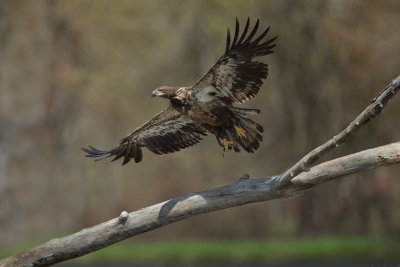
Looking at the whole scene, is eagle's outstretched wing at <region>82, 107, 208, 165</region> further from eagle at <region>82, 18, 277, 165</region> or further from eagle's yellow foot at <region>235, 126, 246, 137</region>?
eagle's yellow foot at <region>235, 126, 246, 137</region>

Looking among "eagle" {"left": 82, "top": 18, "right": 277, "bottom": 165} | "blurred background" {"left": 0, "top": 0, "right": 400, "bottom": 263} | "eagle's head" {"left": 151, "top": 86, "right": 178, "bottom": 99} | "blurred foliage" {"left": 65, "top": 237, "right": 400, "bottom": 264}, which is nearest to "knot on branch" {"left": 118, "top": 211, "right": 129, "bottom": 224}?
"eagle" {"left": 82, "top": 18, "right": 277, "bottom": 165}

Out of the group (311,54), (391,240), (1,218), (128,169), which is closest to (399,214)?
(391,240)

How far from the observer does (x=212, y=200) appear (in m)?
8.66

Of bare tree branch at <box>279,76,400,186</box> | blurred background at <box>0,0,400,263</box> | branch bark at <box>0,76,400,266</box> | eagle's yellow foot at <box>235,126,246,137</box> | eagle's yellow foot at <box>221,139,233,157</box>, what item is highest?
blurred background at <box>0,0,400,263</box>

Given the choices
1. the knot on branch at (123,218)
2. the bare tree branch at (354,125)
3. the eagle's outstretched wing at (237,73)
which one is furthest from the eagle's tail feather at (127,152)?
the bare tree branch at (354,125)

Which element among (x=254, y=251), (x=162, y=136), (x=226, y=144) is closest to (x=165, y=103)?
(x=254, y=251)

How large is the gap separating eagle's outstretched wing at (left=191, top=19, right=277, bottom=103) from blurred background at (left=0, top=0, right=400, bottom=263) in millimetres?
10200

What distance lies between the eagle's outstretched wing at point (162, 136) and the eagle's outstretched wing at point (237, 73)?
750 mm

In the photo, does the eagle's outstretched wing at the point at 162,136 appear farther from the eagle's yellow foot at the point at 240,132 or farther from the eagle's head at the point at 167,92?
the eagle's yellow foot at the point at 240,132

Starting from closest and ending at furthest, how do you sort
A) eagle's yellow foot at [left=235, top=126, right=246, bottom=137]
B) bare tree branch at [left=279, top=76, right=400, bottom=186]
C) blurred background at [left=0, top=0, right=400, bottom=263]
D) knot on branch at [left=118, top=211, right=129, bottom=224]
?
1. bare tree branch at [left=279, top=76, right=400, bottom=186]
2. knot on branch at [left=118, top=211, right=129, bottom=224]
3. eagle's yellow foot at [left=235, top=126, right=246, bottom=137]
4. blurred background at [left=0, top=0, right=400, bottom=263]

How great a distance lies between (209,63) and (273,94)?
3666 mm

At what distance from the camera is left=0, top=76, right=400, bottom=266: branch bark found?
826 centimetres

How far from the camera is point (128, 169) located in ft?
125

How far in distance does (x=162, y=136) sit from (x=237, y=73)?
4.83ft
